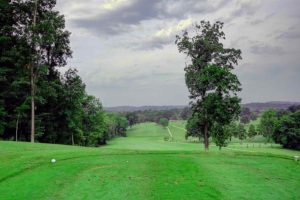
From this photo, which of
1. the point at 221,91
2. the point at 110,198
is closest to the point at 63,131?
the point at 221,91

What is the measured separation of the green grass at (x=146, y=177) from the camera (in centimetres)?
1189

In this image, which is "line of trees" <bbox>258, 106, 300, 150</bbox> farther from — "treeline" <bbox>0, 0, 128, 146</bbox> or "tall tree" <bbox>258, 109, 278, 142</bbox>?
"treeline" <bbox>0, 0, 128, 146</bbox>

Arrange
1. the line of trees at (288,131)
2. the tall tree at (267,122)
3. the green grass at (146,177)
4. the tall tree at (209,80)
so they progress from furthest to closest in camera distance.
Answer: the tall tree at (267,122) < the line of trees at (288,131) < the tall tree at (209,80) < the green grass at (146,177)

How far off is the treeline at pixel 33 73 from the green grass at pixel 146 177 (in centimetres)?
2365

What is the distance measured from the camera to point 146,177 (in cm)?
1423

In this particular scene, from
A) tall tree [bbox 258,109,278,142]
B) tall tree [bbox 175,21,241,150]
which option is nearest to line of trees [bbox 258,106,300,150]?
tall tree [bbox 258,109,278,142]

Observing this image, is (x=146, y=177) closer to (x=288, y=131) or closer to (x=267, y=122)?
(x=288, y=131)

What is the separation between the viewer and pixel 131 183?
43.2ft

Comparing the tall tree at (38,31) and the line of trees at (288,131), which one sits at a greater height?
the tall tree at (38,31)

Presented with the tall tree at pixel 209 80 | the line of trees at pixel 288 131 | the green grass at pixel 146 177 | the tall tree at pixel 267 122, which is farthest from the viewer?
the tall tree at pixel 267 122

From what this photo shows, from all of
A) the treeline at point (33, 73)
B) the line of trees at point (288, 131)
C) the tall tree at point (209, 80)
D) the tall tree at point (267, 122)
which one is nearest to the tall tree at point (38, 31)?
the treeline at point (33, 73)

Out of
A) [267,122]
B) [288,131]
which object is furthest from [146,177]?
[267,122]

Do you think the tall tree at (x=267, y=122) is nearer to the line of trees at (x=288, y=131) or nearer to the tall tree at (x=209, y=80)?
the line of trees at (x=288, y=131)

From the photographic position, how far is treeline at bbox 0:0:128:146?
4097 centimetres
